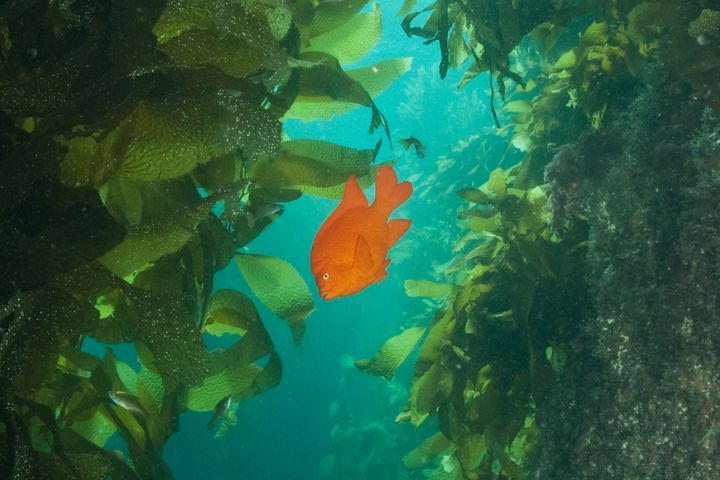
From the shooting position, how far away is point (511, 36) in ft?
7.90

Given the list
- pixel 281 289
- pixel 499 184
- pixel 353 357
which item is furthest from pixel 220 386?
pixel 353 357

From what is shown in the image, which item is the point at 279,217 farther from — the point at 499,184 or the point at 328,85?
the point at 499,184

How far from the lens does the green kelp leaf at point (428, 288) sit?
330 centimetres

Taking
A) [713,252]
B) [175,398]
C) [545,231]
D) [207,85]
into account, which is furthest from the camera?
[545,231]

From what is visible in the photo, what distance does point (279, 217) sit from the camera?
1794 mm

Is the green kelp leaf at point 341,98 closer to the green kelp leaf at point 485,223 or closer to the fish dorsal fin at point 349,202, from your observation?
the fish dorsal fin at point 349,202

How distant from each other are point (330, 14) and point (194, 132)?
100 centimetres

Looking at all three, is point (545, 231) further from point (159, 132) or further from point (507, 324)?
point (159, 132)

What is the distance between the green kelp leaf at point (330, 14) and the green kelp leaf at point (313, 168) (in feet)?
1.65

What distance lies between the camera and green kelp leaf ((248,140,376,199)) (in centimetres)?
173

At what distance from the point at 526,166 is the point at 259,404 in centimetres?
1653

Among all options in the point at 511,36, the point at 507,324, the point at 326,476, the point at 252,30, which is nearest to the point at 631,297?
the point at 507,324

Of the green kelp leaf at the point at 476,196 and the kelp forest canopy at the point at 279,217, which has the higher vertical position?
the kelp forest canopy at the point at 279,217

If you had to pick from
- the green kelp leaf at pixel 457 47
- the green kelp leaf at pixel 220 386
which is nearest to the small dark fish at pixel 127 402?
the green kelp leaf at pixel 220 386
